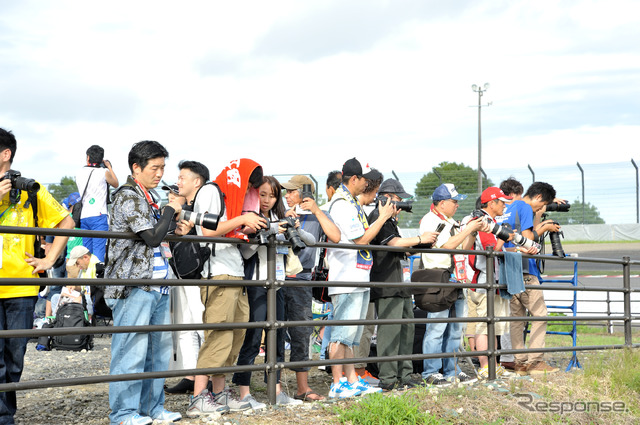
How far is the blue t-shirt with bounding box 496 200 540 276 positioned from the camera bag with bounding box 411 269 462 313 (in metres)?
1.30

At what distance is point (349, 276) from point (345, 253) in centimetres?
19

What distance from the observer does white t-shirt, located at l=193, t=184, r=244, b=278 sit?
5094 mm

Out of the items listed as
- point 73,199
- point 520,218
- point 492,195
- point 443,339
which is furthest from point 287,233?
point 73,199

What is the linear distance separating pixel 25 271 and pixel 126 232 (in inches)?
27.1

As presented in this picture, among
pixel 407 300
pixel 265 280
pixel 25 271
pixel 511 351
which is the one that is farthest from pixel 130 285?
pixel 511 351

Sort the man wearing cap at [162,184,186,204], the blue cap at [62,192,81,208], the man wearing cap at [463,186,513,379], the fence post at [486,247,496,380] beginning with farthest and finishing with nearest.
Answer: the blue cap at [62,192,81,208]
the man wearing cap at [463,186,513,379]
the fence post at [486,247,496,380]
the man wearing cap at [162,184,186,204]

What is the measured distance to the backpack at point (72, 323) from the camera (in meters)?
8.96

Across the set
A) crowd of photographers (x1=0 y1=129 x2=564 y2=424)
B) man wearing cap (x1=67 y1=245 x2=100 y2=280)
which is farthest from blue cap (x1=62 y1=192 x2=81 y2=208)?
crowd of photographers (x1=0 y1=129 x2=564 y2=424)

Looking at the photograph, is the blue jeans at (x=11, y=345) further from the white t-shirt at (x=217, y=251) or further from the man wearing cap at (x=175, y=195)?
the man wearing cap at (x=175, y=195)

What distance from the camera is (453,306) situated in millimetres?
7109

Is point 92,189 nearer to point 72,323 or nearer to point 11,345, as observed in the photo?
point 72,323

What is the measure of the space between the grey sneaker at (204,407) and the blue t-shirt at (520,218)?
3.91 meters

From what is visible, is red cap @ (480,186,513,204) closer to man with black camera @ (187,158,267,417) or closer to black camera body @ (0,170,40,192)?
man with black camera @ (187,158,267,417)

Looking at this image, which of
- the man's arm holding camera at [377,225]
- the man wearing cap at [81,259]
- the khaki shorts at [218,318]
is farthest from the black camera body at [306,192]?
the man wearing cap at [81,259]
